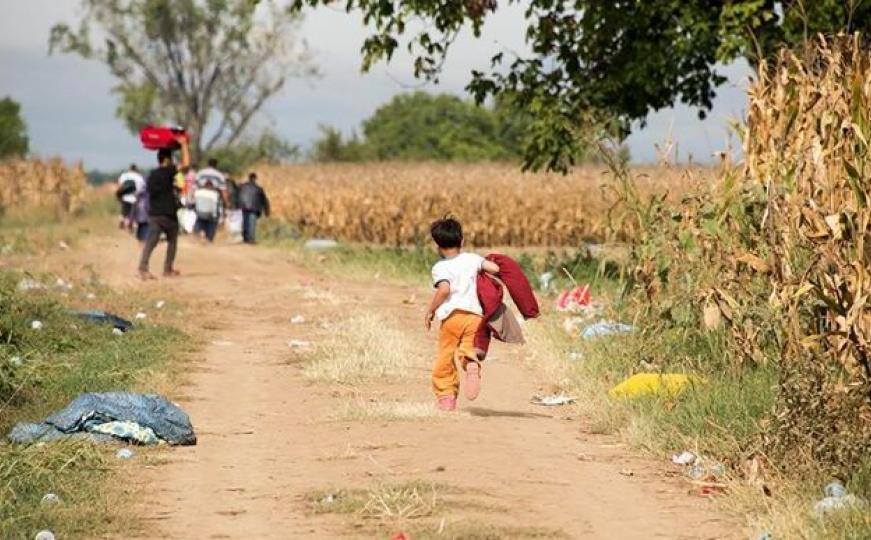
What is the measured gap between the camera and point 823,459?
9516 millimetres

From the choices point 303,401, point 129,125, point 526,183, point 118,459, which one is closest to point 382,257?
point 526,183

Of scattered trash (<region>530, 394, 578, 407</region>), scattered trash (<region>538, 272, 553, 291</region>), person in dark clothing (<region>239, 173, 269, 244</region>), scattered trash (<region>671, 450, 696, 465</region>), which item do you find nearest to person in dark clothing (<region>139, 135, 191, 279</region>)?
scattered trash (<region>538, 272, 553, 291</region>)

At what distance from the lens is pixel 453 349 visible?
12.2 metres

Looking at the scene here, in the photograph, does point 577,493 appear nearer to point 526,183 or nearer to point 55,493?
point 55,493

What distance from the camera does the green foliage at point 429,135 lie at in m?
74.4

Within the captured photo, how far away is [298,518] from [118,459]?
2047 mm

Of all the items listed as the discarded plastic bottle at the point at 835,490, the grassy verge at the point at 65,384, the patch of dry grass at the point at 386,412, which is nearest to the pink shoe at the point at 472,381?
the patch of dry grass at the point at 386,412

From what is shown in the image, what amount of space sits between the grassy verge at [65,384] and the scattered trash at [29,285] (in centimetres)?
9

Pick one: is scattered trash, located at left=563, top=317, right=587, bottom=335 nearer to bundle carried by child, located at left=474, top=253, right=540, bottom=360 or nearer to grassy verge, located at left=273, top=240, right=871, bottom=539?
grassy verge, located at left=273, top=240, right=871, bottom=539

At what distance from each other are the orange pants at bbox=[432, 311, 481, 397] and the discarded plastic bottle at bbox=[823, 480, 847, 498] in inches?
139

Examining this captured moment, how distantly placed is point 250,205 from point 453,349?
25.2 metres

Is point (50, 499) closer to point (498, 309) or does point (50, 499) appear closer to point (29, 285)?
point (498, 309)

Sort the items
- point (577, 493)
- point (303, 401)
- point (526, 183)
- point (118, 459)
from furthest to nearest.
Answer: point (526, 183) < point (303, 401) < point (118, 459) < point (577, 493)

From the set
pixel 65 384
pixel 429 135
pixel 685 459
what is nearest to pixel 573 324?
pixel 65 384
